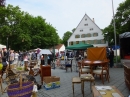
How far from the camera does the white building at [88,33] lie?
140ft

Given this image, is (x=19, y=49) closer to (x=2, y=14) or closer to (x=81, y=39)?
(x=2, y=14)

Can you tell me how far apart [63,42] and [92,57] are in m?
60.7

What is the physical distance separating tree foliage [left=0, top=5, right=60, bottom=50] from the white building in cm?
1216

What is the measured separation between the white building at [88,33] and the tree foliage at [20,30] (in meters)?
12.2

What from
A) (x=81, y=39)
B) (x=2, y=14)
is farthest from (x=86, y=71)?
(x=81, y=39)

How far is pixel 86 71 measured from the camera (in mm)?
7848

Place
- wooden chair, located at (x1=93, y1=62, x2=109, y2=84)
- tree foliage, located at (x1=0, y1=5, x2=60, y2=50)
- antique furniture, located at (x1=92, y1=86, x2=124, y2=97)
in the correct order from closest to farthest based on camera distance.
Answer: antique furniture, located at (x1=92, y1=86, x2=124, y2=97), wooden chair, located at (x1=93, y1=62, x2=109, y2=84), tree foliage, located at (x1=0, y1=5, x2=60, y2=50)

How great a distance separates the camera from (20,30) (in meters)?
30.6

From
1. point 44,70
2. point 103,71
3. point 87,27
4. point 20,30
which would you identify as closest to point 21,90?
point 44,70

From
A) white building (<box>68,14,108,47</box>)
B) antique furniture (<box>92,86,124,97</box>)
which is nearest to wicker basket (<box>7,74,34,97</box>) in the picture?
antique furniture (<box>92,86,124,97</box>)

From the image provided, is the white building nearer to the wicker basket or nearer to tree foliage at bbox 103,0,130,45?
tree foliage at bbox 103,0,130,45

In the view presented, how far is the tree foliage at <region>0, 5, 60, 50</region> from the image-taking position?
29.5 metres

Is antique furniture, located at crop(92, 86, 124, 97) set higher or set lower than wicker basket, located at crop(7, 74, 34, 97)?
lower

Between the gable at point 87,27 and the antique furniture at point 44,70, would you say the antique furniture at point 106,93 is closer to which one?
the antique furniture at point 44,70
